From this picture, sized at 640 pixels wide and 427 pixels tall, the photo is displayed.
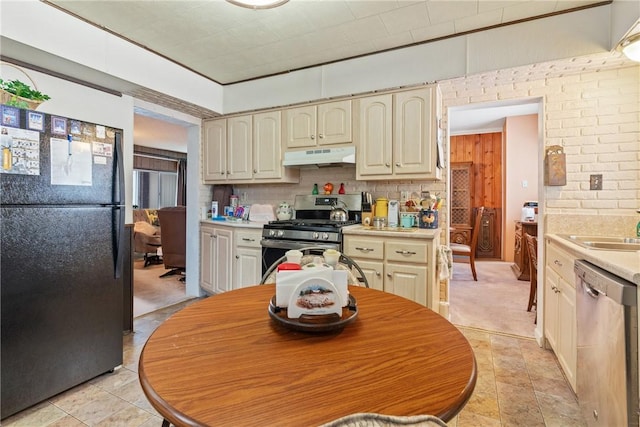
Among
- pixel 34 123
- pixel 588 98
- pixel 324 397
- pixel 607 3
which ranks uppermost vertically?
pixel 607 3

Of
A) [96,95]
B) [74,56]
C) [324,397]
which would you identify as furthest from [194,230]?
[324,397]

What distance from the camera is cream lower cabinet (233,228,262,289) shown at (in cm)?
316

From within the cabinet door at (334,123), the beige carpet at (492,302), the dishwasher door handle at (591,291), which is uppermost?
the cabinet door at (334,123)

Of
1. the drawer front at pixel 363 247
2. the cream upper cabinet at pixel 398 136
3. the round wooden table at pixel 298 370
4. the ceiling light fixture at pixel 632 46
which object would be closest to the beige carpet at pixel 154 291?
the drawer front at pixel 363 247

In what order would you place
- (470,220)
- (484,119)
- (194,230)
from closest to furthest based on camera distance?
(194,230), (484,119), (470,220)

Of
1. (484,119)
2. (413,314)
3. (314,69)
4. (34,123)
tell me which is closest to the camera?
(413,314)

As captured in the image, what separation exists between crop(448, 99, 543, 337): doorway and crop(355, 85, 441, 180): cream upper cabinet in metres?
1.25

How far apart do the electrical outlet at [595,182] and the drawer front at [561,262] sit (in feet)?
1.80

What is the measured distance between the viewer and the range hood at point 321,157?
2951mm

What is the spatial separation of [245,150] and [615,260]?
3.25 meters

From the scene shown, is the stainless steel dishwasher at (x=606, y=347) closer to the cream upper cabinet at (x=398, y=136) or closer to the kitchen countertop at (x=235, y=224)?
the cream upper cabinet at (x=398, y=136)

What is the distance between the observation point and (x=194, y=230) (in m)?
3.79

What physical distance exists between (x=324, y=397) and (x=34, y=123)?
206 centimetres

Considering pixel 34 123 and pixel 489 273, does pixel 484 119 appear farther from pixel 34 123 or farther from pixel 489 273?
pixel 34 123
